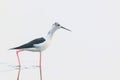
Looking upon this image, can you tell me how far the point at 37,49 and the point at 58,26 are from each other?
60 cm

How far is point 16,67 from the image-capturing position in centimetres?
827

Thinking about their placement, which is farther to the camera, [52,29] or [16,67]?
[16,67]

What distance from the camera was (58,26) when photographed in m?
7.87

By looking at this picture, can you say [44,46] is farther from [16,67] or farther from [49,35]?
[16,67]

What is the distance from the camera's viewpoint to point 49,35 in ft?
25.5

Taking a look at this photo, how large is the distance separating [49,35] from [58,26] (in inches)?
10.5

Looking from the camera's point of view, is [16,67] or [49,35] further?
[16,67]

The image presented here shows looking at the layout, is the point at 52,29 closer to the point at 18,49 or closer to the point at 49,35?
the point at 49,35

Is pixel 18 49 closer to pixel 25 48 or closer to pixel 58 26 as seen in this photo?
pixel 25 48

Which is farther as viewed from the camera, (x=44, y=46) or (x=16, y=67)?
(x=16, y=67)

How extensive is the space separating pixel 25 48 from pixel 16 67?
2.11 feet

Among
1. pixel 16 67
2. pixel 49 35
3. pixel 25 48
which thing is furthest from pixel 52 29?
pixel 16 67

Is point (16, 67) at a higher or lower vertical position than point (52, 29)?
lower

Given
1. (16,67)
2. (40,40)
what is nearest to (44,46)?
(40,40)
